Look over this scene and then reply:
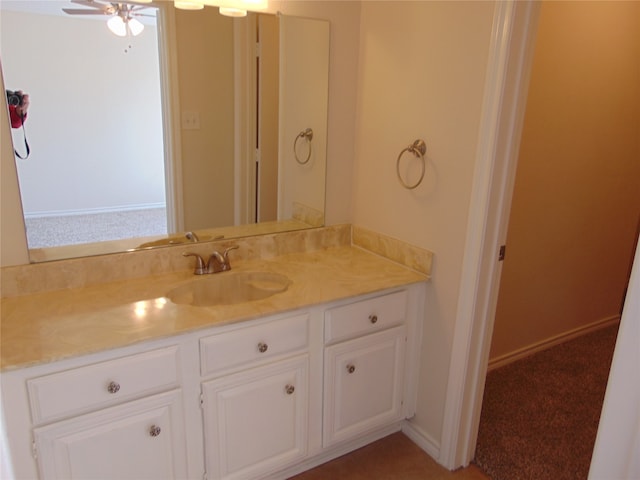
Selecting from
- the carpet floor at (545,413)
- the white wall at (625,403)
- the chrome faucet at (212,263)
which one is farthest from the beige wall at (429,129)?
the white wall at (625,403)

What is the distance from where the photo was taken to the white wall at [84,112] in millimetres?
1616

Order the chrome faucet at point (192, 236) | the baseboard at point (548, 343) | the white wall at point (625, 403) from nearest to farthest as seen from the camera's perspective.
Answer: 1. the white wall at point (625, 403)
2. the chrome faucet at point (192, 236)
3. the baseboard at point (548, 343)

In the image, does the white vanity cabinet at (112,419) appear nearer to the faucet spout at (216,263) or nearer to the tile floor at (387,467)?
the faucet spout at (216,263)

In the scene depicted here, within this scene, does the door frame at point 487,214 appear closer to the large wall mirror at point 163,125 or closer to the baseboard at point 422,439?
the baseboard at point 422,439

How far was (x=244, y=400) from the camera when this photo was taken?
1.65 m

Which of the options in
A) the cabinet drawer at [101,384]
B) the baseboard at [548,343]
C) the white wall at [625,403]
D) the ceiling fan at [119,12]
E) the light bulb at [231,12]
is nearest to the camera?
the white wall at [625,403]

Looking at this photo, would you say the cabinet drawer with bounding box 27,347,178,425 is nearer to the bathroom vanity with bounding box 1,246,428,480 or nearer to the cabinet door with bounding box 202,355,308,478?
the bathroom vanity with bounding box 1,246,428,480

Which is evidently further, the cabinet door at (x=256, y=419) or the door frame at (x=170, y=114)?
the door frame at (x=170, y=114)

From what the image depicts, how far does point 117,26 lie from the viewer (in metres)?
1.70

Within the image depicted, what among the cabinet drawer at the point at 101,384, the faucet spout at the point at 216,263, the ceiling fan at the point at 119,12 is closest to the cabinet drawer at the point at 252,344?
the cabinet drawer at the point at 101,384

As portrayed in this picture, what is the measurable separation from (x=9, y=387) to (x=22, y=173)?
76 centimetres

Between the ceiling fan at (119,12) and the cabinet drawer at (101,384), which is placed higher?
the ceiling fan at (119,12)

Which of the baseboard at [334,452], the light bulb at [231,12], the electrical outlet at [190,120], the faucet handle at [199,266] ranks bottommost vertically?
the baseboard at [334,452]

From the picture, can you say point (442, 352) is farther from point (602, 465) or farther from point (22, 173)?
point (22, 173)
